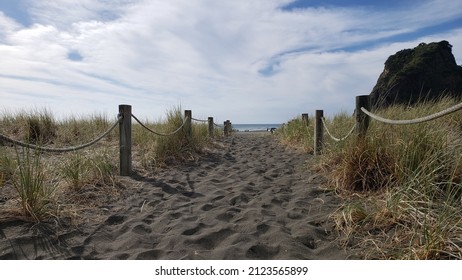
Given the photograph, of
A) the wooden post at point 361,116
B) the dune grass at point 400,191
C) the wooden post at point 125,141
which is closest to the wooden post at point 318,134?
the dune grass at point 400,191

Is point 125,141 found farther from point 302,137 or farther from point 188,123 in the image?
point 302,137

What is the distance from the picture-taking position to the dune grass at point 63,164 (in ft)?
10.2

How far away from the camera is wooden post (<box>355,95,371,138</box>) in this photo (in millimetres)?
4273

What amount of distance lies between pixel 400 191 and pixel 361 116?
5.71 feet

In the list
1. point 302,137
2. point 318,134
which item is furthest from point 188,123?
point 302,137

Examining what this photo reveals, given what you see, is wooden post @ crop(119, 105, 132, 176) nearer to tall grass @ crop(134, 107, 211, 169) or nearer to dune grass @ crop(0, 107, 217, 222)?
dune grass @ crop(0, 107, 217, 222)

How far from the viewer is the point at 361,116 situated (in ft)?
14.3

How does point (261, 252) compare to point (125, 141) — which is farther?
point (125, 141)

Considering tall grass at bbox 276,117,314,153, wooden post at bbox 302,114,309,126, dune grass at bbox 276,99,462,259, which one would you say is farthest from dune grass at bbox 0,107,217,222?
wooden post at bbox 302,114,309,126

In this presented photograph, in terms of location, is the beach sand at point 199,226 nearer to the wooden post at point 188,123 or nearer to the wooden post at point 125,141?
the wooden post at point 125,141

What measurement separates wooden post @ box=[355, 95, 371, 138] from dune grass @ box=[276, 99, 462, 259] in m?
0.10

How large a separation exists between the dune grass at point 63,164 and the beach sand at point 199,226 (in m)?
Result: 0.25
